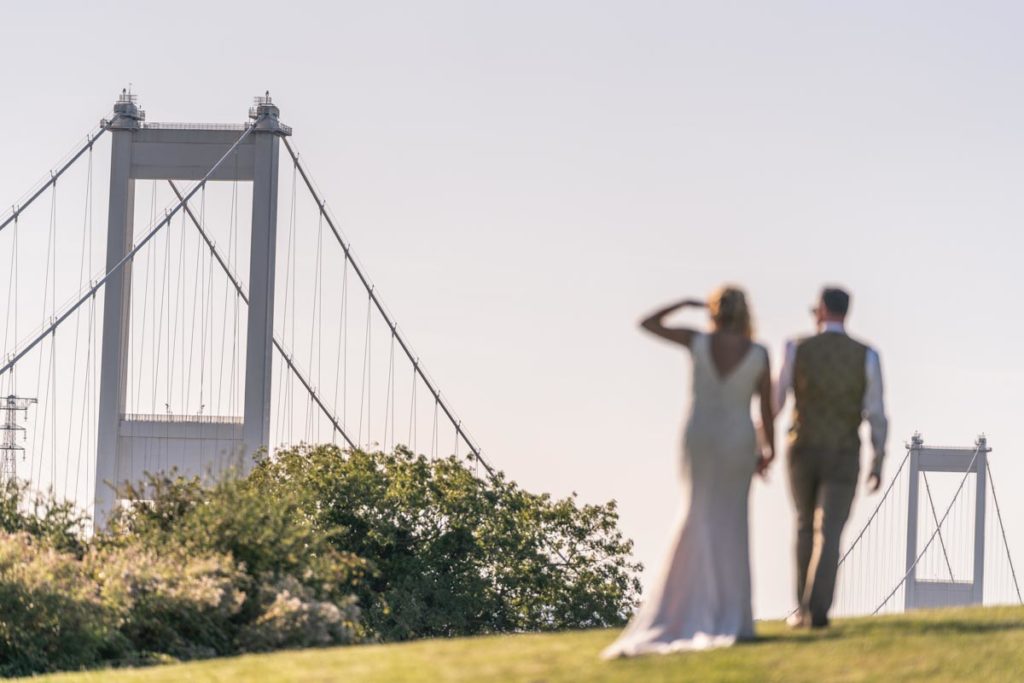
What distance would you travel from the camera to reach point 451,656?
1591 centimetres

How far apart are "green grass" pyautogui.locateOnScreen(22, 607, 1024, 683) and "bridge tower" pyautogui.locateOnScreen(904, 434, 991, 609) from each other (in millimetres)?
75051

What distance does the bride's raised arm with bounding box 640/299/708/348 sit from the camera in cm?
1438

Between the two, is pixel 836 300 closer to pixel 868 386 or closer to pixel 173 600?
pixel 868 386

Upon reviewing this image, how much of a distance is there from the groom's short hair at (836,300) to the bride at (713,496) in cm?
91

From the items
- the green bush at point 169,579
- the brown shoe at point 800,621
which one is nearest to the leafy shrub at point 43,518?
the green bush at point 169,579

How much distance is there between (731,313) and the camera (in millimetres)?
14352

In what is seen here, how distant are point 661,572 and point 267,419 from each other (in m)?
38.6

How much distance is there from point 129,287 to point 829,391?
45.0 metres

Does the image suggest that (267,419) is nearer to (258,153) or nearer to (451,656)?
(258,153)

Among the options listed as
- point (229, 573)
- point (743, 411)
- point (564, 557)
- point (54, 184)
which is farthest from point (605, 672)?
point (54, 184)

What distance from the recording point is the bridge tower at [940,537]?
305 feet

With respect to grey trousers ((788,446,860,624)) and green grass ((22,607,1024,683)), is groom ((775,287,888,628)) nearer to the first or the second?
grey trousers ((788,446,860,624))

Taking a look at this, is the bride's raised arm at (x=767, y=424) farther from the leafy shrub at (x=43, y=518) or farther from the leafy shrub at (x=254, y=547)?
the leafy shrub at (x=43, y=518)

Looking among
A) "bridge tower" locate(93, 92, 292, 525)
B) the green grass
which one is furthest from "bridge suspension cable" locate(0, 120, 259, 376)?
the green grass
